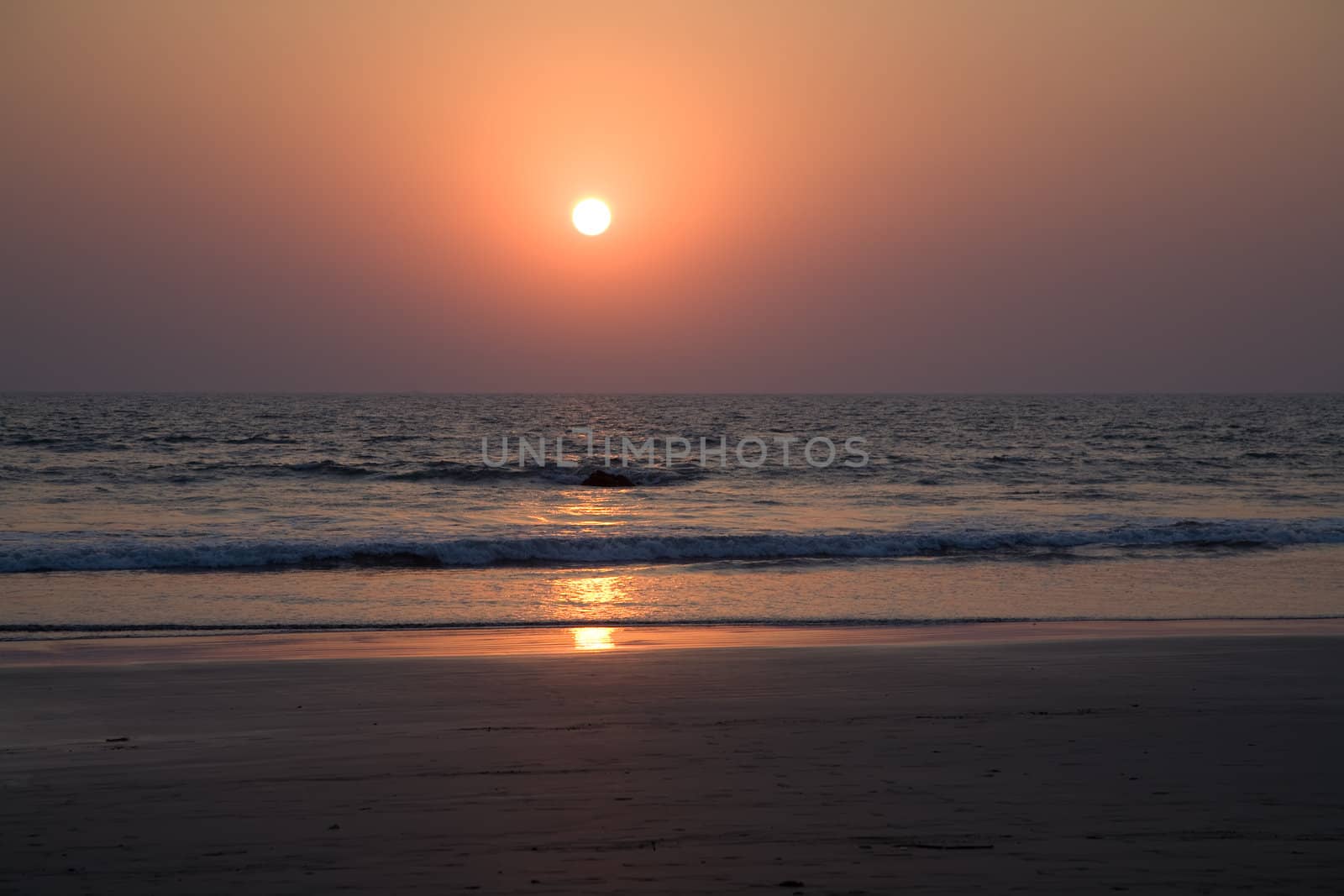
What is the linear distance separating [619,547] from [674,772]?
14655 millimetres

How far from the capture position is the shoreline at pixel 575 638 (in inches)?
435

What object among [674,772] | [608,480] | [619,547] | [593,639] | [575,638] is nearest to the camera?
[674,772]

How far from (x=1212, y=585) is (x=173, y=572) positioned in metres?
16.9

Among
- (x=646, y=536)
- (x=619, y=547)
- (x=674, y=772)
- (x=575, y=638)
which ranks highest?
(x=674, y=772)

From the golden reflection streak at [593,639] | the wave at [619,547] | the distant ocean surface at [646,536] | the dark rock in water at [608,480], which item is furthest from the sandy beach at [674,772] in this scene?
the dark rock in water at [608,480]

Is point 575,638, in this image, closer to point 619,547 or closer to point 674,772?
point 674,772

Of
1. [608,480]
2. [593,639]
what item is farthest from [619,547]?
[608,480]

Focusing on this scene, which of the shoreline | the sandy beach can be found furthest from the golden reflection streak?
the sandy beach

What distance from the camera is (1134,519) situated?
1032 inches

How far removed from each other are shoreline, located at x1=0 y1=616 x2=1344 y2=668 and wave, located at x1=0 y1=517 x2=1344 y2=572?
7.09 m

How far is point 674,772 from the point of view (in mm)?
6664

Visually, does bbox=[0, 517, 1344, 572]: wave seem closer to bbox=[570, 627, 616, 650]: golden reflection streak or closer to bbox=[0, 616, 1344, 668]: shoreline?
bbox=[0, 616, 1344, 668]: shoreline

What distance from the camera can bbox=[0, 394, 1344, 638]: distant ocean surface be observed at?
590 inches

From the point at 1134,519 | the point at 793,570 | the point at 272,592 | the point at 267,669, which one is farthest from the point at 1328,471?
the point at 267,669
